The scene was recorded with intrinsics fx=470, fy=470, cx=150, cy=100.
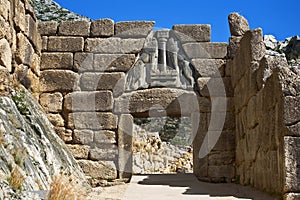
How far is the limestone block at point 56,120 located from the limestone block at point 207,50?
115 inches

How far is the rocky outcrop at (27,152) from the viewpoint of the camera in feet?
15.3

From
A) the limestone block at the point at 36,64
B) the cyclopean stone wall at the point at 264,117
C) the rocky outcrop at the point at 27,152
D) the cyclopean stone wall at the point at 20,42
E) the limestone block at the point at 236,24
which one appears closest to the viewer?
the rocky outcrop at the point at 27,152

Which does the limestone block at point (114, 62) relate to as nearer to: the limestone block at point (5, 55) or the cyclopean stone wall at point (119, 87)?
the cyclopean stone wall at point (119, 87)

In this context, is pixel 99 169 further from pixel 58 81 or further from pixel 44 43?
pixel 44 43

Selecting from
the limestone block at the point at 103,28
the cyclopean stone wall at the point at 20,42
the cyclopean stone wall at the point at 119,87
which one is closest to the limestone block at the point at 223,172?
the cyclopean stone wall at the point at 119,87

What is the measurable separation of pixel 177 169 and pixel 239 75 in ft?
27.0

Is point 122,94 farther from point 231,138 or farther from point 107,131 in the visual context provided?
point 231,138

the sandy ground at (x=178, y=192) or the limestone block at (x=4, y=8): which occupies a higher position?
the limestone block at (x=4, y=8)

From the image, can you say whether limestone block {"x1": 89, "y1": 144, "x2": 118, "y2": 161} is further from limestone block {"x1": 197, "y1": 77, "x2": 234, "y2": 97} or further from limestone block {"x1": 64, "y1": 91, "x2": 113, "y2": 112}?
limestone block {"x1": 197, "y1": 77, "x2": 234, "y2": 97}

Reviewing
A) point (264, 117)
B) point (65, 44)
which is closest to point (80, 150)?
point (65, 44)

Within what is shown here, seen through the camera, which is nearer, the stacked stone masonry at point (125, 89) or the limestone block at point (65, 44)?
the stacked stone masonry at point (125, 89)

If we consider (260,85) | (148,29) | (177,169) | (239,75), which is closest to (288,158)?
(260,85)

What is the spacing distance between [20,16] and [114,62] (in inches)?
86.1

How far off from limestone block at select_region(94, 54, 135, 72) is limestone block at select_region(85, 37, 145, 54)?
0.29 ft
